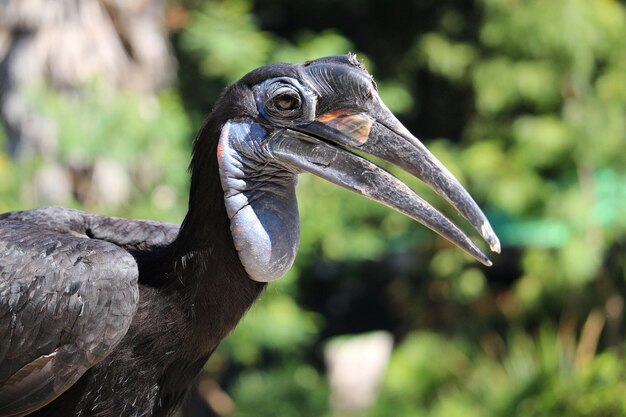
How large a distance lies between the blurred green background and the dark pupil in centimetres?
318

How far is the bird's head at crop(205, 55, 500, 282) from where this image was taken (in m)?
3.28

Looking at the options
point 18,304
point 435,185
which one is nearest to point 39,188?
point 18,304

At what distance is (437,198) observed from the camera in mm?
8156

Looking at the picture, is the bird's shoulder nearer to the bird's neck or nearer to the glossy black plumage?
the glossy black plumage

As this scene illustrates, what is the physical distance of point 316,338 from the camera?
9844 millimetres

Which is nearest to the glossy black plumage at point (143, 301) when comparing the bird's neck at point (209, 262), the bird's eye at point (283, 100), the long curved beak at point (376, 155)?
the bird's neck at point (209, 262)

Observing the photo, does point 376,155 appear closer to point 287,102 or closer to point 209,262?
point 287,102

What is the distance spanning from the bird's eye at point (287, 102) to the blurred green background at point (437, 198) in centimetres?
317

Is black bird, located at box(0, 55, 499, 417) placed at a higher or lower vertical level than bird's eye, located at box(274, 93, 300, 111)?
lower

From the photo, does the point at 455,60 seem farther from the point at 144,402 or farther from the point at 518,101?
the point at 144,402

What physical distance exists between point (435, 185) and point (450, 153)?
19.1ft

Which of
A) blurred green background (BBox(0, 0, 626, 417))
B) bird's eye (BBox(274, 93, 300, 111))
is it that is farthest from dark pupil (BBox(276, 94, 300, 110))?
blurred green background (BBox(0, 0, 626, 417))

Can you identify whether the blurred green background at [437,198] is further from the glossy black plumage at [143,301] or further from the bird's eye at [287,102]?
the bird's eye at [287,102]

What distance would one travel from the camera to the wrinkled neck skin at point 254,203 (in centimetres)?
331
